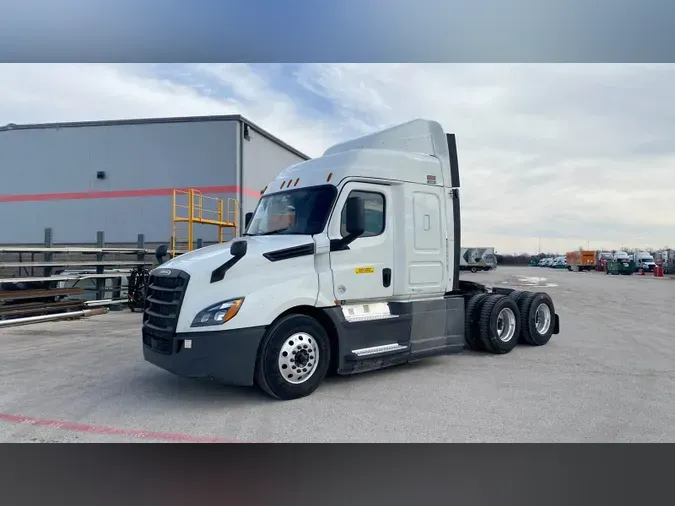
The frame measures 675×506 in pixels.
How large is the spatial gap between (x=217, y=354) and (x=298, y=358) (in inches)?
37.5

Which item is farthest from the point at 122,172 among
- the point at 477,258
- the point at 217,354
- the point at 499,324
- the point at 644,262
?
the point at 644,262

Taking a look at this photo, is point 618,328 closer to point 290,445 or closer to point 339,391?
point 339,391

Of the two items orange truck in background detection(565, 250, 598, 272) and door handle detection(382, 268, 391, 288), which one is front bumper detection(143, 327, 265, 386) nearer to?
door handle detection(382, 268, 391, 288)

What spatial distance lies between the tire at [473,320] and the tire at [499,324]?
0.08m

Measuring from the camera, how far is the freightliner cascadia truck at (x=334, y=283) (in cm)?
529

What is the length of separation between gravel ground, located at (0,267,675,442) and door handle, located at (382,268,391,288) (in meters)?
1.31

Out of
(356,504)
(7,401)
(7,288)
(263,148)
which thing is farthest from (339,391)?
(263,148)

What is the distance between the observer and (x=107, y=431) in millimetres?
4668

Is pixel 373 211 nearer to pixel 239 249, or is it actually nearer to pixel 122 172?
pixel 239 249

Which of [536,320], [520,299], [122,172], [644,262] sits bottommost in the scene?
[536,320]

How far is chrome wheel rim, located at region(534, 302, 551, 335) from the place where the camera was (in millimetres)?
9234

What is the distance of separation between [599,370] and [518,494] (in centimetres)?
438

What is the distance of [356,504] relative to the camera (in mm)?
Answer: 3447

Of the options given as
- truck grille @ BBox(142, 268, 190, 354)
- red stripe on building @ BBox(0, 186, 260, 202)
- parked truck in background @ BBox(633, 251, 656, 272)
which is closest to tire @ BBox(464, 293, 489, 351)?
truck grille @ BBox(142, 268, 190, 354)
